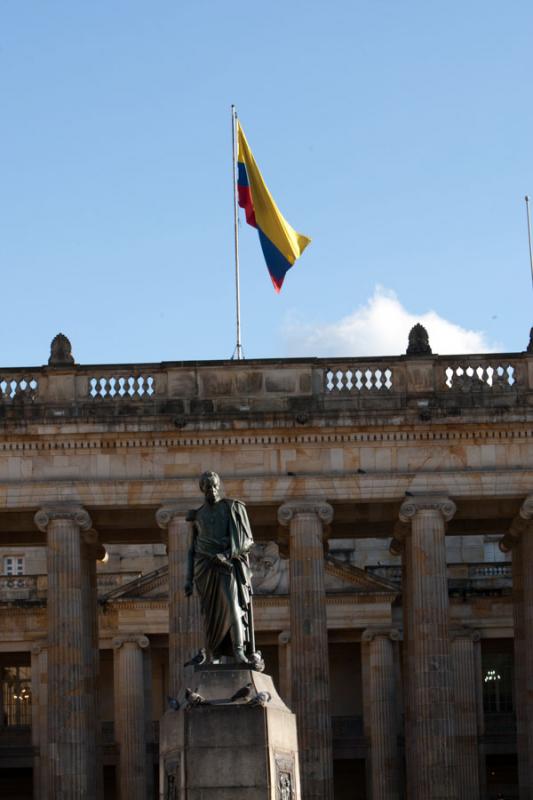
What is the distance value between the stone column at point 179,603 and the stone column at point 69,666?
2.16 meters

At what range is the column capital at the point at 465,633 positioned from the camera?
242ft

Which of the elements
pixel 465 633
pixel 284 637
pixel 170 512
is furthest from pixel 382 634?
pixel 170 512

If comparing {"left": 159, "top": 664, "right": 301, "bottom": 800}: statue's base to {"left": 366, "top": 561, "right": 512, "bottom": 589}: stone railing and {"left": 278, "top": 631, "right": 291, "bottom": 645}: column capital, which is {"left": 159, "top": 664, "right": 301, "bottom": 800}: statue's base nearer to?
{"left": 278, "top": 631, "right": 291, "bottom": 645}: column capital

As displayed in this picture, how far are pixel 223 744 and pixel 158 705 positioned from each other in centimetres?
4583

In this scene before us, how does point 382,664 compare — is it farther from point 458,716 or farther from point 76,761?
point 76,761

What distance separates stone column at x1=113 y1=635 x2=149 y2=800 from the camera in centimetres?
7075

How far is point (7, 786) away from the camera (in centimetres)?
7706

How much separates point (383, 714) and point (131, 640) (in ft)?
29.2

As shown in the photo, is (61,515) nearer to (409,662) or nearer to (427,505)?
(427,505)

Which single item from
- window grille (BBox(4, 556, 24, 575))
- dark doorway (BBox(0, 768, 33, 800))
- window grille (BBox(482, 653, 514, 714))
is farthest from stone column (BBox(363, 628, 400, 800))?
window grille (BBox(4, 556, 24, 575))

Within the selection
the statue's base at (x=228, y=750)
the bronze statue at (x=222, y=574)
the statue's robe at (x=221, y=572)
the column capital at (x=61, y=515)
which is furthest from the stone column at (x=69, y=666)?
the statue's base at (x=228, y=750)

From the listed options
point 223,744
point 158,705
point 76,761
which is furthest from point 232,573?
point 158,705

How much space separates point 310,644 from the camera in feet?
186

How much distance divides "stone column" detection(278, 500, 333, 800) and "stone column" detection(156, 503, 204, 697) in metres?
2.54
